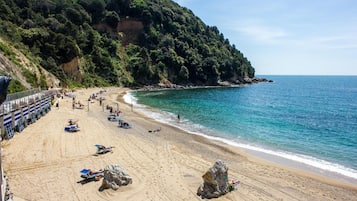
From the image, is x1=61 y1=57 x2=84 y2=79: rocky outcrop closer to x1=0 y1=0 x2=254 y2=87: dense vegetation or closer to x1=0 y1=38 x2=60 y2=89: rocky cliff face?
x1=0 y1=0 x2=254 y2=87: dense vegetation

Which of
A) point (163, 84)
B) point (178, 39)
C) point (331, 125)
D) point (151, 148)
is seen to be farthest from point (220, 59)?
point (151, 148)

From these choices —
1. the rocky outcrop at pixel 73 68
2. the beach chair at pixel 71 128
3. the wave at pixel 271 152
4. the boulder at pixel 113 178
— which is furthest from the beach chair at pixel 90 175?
the rocky outcrop at pixel 73 68

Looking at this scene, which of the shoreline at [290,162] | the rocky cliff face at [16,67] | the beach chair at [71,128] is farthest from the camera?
the rocky cliff face at [16,67]

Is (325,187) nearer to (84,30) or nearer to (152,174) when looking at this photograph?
(152,174)

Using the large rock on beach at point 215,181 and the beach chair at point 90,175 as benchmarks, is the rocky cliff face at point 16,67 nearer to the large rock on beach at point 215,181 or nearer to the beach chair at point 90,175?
the beach chair at point 90,175

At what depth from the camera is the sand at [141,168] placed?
12586 millimetres

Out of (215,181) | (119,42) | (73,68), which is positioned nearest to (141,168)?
(215,181)

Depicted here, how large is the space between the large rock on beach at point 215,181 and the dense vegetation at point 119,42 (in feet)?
158

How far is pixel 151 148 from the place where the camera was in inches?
801

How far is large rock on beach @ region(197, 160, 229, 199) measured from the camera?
12.3 metres

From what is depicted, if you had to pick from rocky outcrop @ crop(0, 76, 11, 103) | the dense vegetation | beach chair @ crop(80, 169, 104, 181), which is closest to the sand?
beach chair @ crop(80, 169, 104, 181)

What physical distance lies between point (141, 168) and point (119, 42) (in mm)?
81228

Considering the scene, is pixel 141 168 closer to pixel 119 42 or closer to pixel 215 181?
pixel 215 181

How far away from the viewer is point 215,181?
40.9 ft
